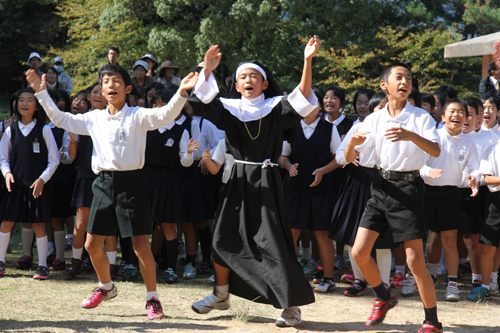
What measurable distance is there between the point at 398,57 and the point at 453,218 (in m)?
12.7

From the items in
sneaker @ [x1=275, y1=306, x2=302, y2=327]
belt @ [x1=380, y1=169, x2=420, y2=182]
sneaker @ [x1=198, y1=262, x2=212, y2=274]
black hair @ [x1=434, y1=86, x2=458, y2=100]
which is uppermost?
black hair @ [x1=434, y1=86, x2=458, y2=100]

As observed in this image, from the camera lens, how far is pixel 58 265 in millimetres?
6078

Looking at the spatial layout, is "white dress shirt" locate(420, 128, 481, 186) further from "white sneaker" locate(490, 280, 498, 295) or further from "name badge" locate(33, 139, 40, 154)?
"name badge" locate(33, 139, 40, 154)

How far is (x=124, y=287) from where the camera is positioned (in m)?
5.38

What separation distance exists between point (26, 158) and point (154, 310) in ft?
Result: 8.75

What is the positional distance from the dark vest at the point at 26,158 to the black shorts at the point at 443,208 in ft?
13.9

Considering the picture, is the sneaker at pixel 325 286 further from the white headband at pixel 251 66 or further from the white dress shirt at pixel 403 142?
the white headband at pixel 251 66

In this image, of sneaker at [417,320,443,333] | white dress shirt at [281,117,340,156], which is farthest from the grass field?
white dress shirt at [281,117,340,156]

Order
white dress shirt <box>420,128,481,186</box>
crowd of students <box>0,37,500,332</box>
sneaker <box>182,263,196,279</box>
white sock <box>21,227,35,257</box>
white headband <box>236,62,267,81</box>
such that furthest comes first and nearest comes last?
1. white sock <box>21,227,35,257</box>
2. sneaker <box>182,263,196,279</box>
3. white dress shirt <box>420,128,481,186</box>
4. white headband <box>236,62,267,81</box>
5. crowd of students <box>0,37,500,332</box>

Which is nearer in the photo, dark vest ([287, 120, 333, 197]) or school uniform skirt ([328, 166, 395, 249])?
school uniform skirt ([328, 166, 395, 249])

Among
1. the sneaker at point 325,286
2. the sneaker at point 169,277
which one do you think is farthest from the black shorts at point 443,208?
the sneaker at point 169,277

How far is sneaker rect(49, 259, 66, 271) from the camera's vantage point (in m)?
6.05

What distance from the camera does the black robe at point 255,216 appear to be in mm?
4043

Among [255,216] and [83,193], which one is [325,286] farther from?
[83,193]
